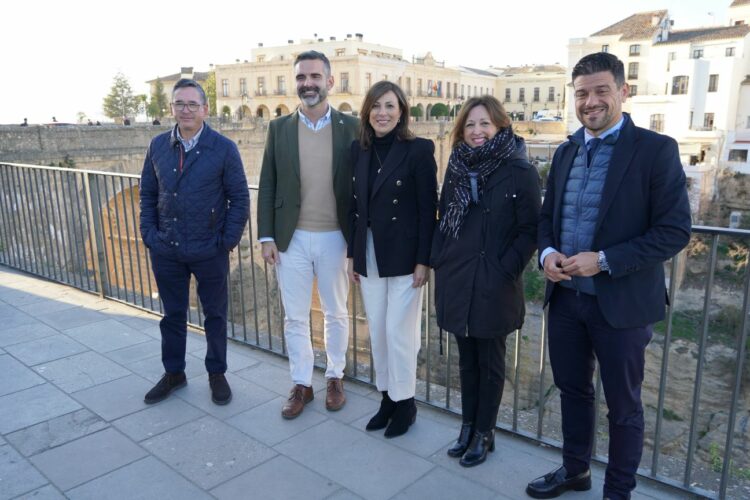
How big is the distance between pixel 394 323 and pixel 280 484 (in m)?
1.00

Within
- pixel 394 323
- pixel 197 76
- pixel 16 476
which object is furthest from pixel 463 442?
pixel 197 76

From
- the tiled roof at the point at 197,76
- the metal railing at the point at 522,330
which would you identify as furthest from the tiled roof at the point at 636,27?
the tiled roof at the point at 197,76

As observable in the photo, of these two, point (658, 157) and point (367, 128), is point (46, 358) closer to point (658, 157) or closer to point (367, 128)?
point (367, 128)

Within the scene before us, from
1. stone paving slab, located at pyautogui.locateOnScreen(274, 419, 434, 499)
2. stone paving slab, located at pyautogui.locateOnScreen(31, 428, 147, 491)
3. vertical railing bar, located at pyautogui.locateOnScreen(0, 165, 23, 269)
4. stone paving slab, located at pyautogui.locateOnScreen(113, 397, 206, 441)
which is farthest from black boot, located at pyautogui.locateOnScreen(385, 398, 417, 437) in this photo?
vertical railing bar, located at pyautogui.locateOnScreen(0, 165, 23, 269)

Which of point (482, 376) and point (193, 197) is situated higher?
point (193, 197)

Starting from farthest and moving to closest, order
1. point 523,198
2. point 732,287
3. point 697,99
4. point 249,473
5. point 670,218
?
point 697,99 → point 732,287 → point 249,473 → point 523,198 → point 670,218

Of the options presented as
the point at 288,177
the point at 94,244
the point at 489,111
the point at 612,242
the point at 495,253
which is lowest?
the point at 94,244

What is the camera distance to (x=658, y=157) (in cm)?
222

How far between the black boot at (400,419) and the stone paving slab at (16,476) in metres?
1.76

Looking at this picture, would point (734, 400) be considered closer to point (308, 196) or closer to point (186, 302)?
point (308, 196)

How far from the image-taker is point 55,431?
3299 millimetres

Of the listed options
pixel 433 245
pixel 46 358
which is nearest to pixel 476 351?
pixel 433 245

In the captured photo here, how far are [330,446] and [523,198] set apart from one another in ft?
5.50

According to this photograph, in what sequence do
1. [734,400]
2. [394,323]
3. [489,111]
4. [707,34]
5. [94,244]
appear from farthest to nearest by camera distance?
[707,34] < [94,244] < [394,323] < [489,111] < [734,400]
